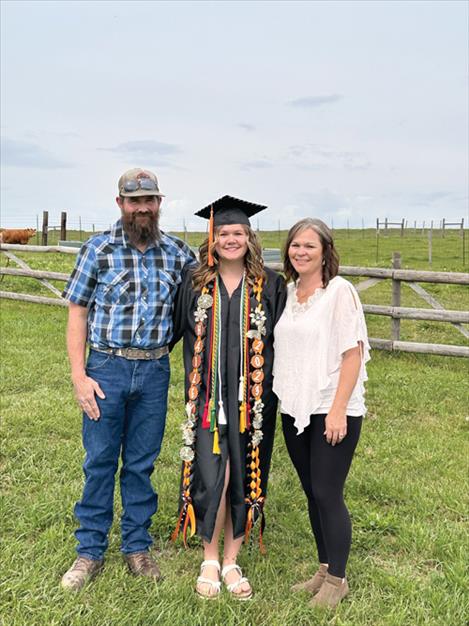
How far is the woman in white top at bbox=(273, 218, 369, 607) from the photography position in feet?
9.48

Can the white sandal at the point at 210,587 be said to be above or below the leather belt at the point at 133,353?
below

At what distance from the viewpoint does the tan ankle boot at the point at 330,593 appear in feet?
10.1

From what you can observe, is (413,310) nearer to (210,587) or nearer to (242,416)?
(242,416)

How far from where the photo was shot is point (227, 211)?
3.23m

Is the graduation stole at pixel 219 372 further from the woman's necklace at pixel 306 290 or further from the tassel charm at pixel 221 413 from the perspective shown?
the woman's necklace at pixel 306 290

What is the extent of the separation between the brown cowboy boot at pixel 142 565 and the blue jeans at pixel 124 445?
0.11 feet

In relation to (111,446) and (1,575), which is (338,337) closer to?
(111,446)

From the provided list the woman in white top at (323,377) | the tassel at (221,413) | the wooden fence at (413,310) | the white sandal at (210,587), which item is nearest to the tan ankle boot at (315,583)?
the woman in white top at (323,377)

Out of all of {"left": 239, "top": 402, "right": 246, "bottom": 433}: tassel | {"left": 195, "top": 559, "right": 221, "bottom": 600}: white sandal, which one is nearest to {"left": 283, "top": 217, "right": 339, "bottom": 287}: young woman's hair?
{"left": 239, "top": 402, "right": 246, "bottom": 433}: tassel

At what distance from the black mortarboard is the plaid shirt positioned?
0.39 meters

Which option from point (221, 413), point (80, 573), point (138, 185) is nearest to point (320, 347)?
point (221, 413)

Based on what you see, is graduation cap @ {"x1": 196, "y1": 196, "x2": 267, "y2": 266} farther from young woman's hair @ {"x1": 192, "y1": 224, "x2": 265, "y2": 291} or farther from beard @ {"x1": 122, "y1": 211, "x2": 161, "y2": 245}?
beard @ {"x1": 122, "y1": 211, "x2": 161, "y2": 245}

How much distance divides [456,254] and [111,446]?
24.2 metres

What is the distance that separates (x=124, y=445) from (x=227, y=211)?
1377 millimetres
